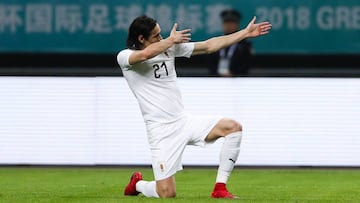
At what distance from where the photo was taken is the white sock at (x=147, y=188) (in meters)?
11.8

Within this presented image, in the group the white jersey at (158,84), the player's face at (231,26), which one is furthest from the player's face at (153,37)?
the player's face at (231,26)

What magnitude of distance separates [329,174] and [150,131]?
4831mm

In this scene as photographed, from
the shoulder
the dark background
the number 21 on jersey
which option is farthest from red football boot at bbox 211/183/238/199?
the dark background

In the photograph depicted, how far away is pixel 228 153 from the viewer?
11453mm

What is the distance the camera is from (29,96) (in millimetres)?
17125

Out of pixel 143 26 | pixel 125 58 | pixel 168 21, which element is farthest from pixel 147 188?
pixel 168 21

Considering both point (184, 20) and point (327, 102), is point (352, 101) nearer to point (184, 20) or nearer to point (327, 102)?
point (327, 102)

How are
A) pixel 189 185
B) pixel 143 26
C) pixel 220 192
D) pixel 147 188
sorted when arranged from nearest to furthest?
pixel 220 192 < pixel 143 26 < pixel 147 188 < pixel 189 185

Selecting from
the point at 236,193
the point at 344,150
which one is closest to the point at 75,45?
the point at 344,150

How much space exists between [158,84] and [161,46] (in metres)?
0.55

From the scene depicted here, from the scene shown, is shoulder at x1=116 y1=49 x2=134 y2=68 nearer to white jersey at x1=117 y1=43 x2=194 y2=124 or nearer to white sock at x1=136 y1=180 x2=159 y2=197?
white jersey at x1=117 y1=43 x2=194 y2=124

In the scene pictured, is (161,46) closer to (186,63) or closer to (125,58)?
(125,58)

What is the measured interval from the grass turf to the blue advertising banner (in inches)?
113

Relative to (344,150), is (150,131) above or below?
above
